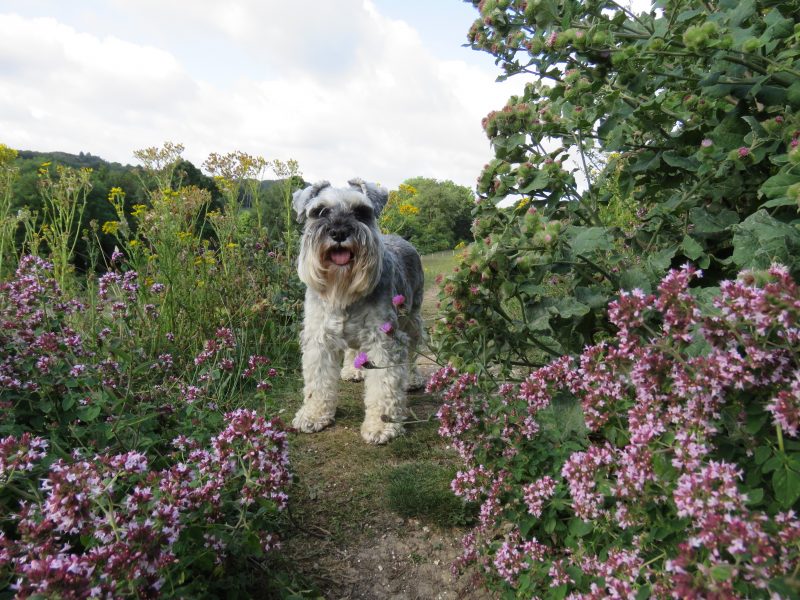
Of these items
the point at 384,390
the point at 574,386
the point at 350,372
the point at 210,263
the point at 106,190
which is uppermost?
the point at 106,190

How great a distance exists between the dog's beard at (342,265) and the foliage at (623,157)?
159 cm

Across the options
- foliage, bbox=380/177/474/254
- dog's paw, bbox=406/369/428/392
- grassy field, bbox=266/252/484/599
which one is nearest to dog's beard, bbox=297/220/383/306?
grassy field, bbox=266/252/484/599

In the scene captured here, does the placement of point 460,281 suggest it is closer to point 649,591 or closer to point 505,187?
point 505,187

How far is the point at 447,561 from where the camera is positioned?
2.52m

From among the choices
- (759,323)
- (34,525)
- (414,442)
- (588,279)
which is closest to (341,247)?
(414,442)

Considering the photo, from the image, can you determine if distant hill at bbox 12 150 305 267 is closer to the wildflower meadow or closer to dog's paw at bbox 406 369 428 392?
dog's paw at bbox 406 369 428 392

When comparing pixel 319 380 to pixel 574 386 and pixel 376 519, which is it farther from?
pixel 574 386

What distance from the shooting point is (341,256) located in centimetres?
407

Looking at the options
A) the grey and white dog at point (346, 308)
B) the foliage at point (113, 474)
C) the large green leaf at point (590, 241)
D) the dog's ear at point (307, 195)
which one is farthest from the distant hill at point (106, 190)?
the large green leaf at point (590, 241)

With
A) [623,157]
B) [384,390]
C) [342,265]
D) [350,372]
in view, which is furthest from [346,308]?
[623,157]

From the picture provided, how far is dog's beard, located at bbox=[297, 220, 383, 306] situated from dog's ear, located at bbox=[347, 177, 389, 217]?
24.2 inches

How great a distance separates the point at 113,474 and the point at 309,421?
102 inches

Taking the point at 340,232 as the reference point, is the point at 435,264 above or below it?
above

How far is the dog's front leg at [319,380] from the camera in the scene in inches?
169
